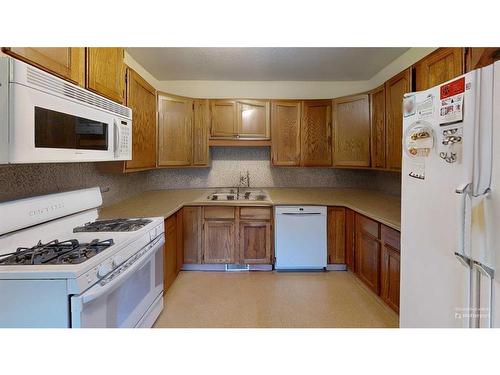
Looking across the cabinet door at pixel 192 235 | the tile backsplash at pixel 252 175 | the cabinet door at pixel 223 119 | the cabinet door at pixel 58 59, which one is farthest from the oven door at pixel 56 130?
the tile backsplash at pixel 252 175

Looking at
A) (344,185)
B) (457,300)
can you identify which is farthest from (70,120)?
(344,185)

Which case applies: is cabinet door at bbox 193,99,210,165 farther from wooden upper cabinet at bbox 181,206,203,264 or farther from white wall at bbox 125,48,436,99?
wooden upper cabinet at bbox 181,206,203,264

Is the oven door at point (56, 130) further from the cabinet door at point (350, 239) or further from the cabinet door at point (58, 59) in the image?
the cabinet door at point (350, 239)

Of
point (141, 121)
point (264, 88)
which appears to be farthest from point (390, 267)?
point (264, 88)

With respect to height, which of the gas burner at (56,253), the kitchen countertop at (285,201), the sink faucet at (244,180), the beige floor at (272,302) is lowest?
the beige floor at (272,302)

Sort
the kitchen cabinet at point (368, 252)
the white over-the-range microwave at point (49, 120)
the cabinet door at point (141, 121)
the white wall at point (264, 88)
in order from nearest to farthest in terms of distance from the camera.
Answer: the white over-the-range microwave at point (49, 120), the cabinet door at point (141, 121), the kitchen cabinet at point (368, 252), the white wall at point (264, 88)

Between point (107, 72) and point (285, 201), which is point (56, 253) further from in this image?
point (285, 201)

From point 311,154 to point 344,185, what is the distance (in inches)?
29.7

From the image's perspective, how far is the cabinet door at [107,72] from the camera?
141cm

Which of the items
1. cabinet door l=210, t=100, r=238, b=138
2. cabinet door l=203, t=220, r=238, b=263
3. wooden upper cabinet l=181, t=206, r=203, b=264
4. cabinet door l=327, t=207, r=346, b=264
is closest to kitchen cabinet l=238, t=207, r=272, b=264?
cabinet door l=203, t=220, r=238, b=263

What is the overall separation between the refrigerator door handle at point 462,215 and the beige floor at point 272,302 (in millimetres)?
1152

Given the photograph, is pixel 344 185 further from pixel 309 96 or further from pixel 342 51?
pixel 342 51

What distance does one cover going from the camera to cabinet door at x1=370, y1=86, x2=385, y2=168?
7.97ft

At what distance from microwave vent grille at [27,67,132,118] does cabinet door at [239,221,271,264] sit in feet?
5.75
